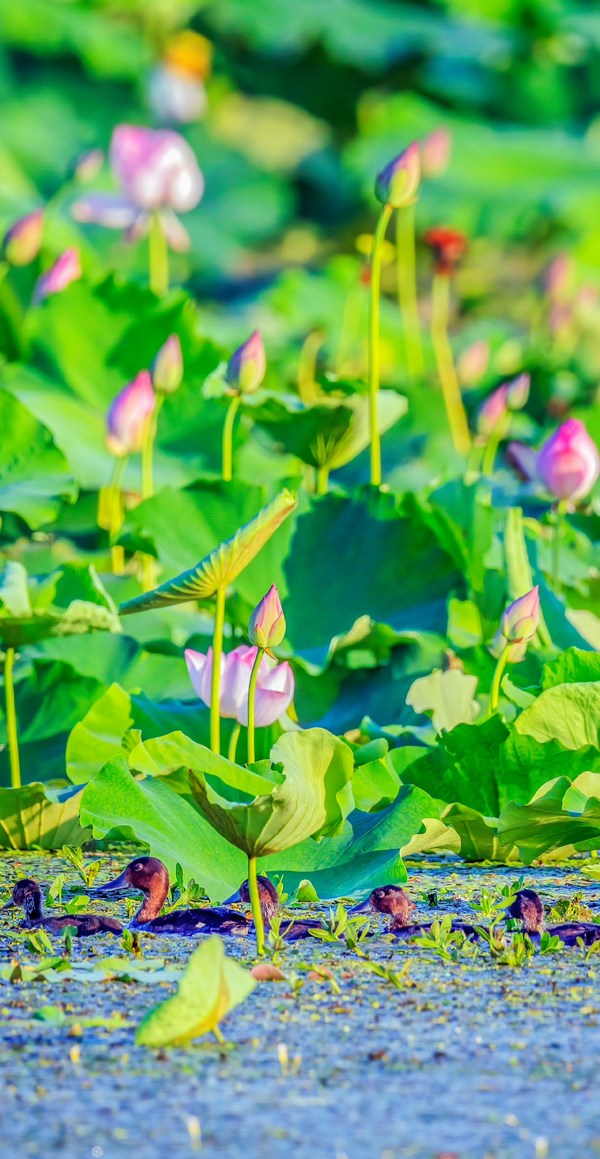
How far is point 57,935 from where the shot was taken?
3.51ft

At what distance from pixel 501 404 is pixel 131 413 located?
565 mm

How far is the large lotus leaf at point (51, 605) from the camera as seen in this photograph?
53.3 inches

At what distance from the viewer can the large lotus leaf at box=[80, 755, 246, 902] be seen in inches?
44.8

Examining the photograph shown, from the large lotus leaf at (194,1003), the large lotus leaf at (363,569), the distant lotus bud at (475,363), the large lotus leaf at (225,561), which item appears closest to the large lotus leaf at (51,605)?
the large lotus leaf at (225,561)

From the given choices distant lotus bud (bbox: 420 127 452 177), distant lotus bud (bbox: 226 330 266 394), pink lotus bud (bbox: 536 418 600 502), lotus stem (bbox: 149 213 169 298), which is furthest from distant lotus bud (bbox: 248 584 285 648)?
distant lotus bud (bbox: 420 127 452 177)

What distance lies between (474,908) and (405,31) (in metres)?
5.58

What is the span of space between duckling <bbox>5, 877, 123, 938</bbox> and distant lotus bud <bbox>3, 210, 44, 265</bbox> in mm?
1360

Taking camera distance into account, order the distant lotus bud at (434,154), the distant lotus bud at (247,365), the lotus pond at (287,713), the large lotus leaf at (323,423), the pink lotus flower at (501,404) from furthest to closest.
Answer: the distant lotus bud at (434,154), the pink lotus flower at (501,404), the large lotus leaf at (323,423), the distant lotus bud at (247,365), the lotus pond at (287,713)

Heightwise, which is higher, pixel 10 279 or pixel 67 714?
pixel 10 279

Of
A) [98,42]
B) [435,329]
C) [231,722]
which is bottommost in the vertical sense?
[231,722]

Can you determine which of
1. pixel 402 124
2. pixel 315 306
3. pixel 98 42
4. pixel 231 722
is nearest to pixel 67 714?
pixel 231 722

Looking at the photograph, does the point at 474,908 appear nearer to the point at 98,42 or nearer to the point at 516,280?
the point at 516,280

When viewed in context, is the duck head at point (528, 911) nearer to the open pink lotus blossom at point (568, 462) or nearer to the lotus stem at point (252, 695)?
the lotus stem at point (252, 695)

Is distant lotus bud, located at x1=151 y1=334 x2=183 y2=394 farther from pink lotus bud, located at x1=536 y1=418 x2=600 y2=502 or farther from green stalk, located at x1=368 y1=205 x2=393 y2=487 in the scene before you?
pink lotus bud, located at x1=536 y1=418 x2=600 y2=502
